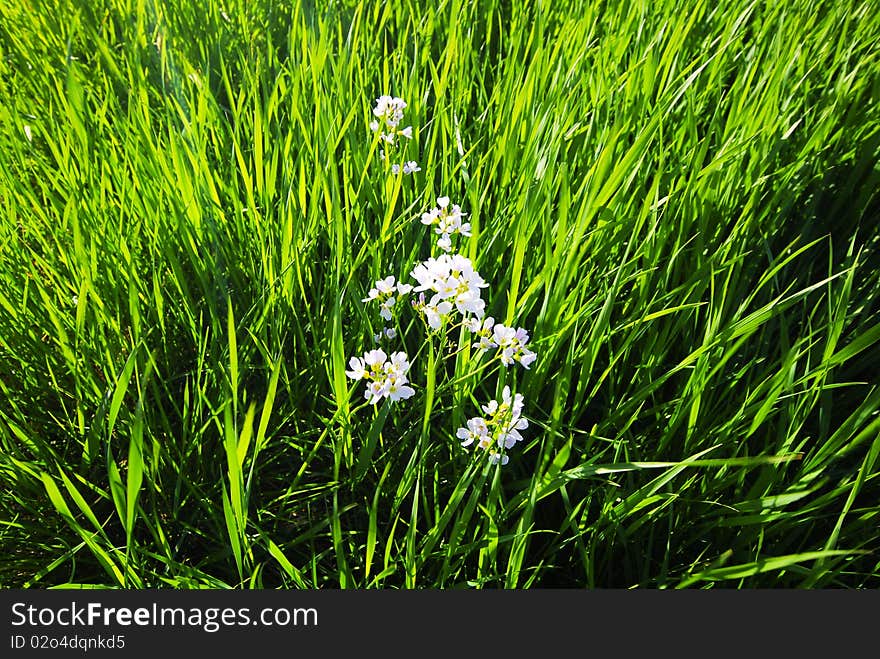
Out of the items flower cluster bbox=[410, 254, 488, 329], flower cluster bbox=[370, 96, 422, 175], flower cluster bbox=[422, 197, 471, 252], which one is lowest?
flower cluster bbox=[410, 254, 488, 329]

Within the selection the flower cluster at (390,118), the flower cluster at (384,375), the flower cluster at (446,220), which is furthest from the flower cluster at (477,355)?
the flower cluster at (390,118)

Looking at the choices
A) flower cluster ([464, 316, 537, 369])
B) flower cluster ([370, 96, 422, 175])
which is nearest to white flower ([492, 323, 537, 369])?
flower cluster ([464, 316, 537, 369])

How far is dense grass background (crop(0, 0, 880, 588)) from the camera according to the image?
910 millimetres

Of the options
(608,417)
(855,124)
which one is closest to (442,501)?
(608,417)

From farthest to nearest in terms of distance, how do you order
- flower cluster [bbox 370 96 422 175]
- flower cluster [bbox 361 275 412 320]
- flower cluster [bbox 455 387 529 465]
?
1. flower cluster [bbox 370 96 422 175]
2. flower cluster [bbox 361 275 412 320]
3. flower cluster [bbox 455 387 529 465]

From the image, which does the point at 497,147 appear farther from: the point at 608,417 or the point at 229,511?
the point at 229,511

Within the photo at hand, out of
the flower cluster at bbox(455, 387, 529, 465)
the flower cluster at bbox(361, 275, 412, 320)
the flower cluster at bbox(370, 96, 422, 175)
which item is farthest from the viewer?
the flower cluster at bbox(370, 96, 422, 175)

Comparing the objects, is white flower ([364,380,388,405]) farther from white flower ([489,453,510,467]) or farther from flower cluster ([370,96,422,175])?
flower cluster ([370,96,422,175])

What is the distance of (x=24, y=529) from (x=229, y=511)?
1.57ft

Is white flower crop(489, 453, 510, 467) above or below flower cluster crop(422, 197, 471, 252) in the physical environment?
below

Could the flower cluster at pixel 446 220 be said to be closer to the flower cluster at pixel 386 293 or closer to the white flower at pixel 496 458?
the flower cluster at pixel 386 293

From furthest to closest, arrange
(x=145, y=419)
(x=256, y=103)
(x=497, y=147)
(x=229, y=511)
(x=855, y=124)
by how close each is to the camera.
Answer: (x=855, y=124) → (x=497, y=147) → (x=256, y=103) → (x=145, y=419) → (x=229, y=511)

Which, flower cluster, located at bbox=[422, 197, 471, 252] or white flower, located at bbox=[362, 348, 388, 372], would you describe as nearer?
white flower, located at bbox=[362, 348, 388, 372]

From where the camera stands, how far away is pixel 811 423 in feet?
3.76
